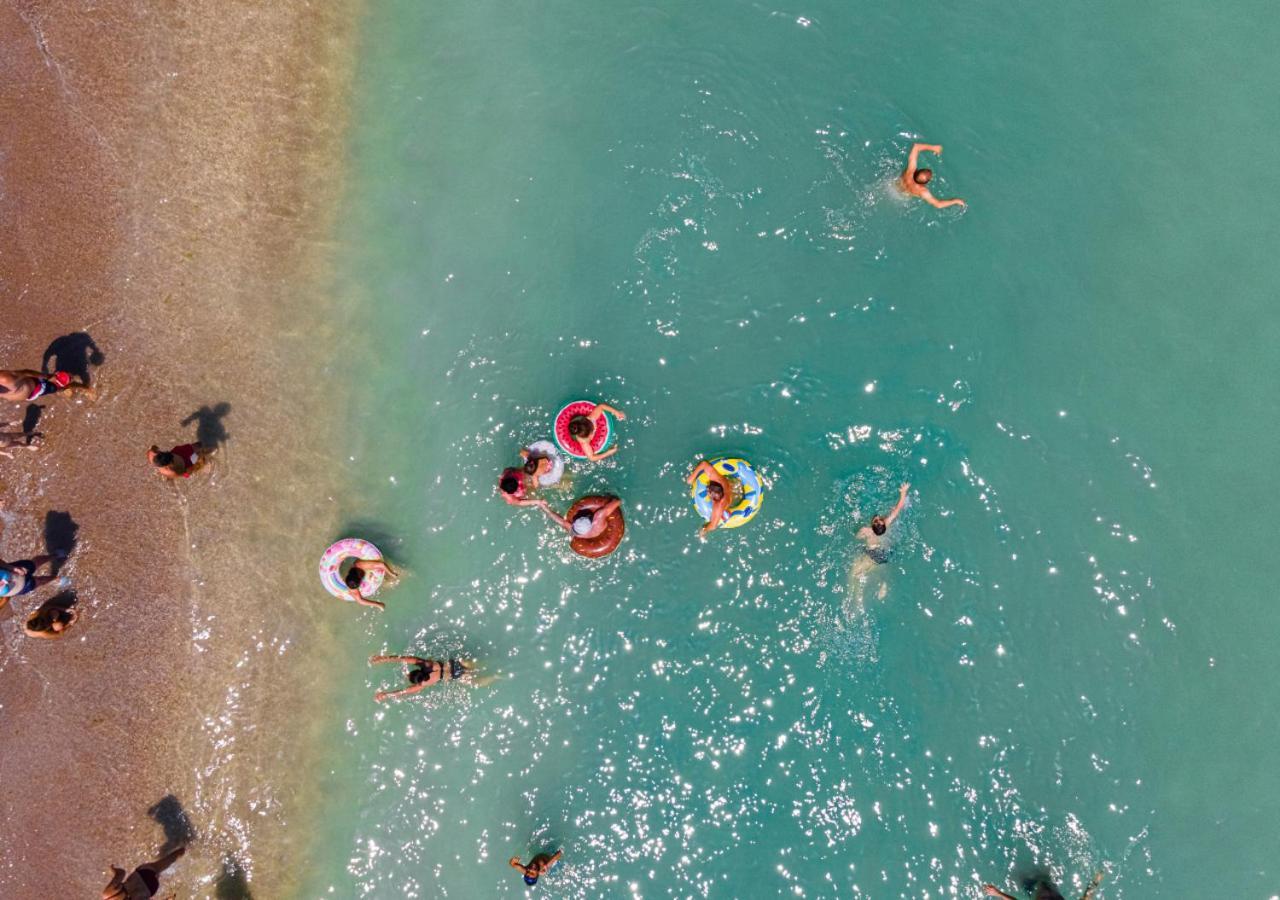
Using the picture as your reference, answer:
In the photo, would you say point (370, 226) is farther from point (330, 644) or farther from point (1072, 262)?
point (1072, 262)

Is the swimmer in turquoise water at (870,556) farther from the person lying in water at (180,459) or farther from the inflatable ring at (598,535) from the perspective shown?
the person lying in water at (180,459)

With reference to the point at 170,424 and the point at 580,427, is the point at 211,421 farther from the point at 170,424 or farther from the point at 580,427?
the point at 580,427

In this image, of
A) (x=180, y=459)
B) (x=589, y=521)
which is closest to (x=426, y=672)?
(x=589, y=521)

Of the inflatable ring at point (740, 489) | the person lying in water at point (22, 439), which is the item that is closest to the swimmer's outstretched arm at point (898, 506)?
the inflatable ring at point (740, 489)

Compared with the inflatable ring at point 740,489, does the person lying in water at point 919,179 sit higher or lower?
higher

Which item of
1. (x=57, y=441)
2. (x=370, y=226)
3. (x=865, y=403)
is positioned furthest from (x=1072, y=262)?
(x=57, y=441)

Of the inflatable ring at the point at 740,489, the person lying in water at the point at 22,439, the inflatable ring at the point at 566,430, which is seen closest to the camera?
the inflatable ring at the point at 740,489

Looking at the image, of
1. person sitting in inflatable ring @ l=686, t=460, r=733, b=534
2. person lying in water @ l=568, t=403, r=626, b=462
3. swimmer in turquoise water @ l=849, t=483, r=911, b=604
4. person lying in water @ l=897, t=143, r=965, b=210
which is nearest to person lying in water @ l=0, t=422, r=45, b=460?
person lying in water @ l=568, t=403, r=626, b=462
